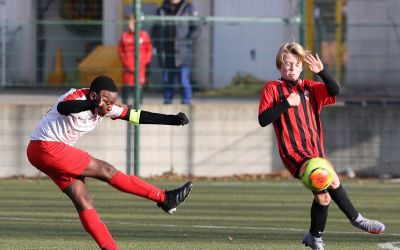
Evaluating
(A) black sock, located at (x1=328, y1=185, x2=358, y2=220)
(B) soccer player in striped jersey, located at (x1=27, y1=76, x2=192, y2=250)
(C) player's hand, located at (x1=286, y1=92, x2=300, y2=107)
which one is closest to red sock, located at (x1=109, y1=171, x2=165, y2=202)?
(B) soccer player in striped jersey, located at (x1=27, y1=76, x2=192, y2=250)

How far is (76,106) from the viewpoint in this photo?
911 centimetres

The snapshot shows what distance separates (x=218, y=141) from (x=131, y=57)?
185 centimetres

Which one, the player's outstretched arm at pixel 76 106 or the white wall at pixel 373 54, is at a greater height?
the player's outstretched arm at pixel 76 106

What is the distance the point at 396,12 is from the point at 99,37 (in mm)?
5552

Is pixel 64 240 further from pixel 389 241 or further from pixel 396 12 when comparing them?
pixel 396 12

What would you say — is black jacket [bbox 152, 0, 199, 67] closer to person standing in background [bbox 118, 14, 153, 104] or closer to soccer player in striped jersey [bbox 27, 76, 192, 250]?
person standing in background [bbox 118, 14, 153, 104]

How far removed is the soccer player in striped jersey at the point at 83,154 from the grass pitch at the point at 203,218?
83cm

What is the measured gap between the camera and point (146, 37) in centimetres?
1811

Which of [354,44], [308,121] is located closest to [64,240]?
[308,121]

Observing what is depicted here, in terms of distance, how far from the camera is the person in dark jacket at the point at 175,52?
59.3 ft

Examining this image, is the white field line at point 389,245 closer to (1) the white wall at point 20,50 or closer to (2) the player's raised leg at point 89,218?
(2) the player's raised leg at point 89,218

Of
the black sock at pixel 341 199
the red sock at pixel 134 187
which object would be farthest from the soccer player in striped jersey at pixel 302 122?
the red sock at pixel 134 187

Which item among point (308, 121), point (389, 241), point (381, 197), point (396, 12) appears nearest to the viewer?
Result: point (308, 121)

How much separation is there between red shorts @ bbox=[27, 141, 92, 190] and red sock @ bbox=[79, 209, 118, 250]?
1.06ft
